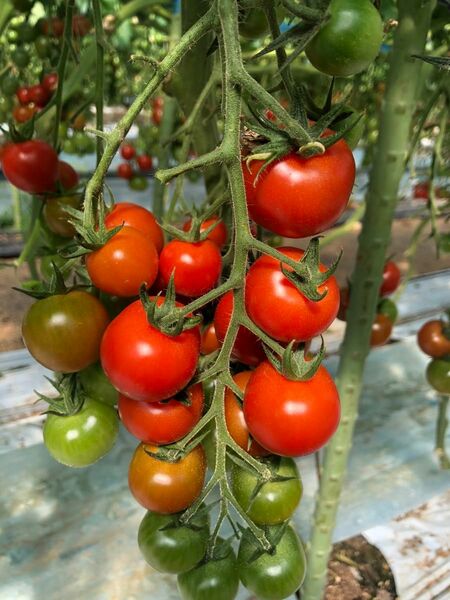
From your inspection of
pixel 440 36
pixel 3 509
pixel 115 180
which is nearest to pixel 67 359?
pixel 3 509

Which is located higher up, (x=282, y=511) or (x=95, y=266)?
(x=95, y=266)

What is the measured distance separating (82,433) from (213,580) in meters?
0.18

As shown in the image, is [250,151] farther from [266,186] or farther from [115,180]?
[115,180]

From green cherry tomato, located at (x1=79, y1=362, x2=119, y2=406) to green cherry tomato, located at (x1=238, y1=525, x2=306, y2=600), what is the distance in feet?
0.59

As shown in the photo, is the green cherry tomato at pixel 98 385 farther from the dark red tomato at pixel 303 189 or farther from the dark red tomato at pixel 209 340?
the dark red tomato at pixel 303 189

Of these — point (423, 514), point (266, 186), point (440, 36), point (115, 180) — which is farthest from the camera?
point (115, 180)

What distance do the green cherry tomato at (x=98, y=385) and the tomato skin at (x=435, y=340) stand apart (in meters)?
0.79

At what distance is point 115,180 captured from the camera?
507 cm

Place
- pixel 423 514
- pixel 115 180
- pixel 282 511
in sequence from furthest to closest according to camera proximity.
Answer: pixel 115 180 → pixel 423 514 → pixel 282 511

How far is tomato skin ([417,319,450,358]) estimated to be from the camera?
1117mm

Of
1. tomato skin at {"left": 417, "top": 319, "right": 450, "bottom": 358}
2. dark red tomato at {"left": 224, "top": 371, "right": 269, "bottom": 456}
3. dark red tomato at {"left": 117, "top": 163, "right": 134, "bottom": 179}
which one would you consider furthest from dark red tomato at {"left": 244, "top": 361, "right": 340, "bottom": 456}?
dark red tomato at {"left": 117, "top": 163, "right": 134, "bottom": 179}

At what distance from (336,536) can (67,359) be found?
891mm

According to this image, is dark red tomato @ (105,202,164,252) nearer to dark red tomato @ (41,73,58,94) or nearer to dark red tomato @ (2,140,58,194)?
dark red tomato @ (2,140,58,194)

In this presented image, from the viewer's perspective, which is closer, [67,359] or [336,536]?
[67,359]
